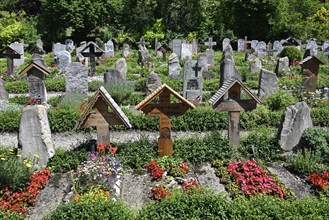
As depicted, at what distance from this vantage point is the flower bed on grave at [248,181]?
24.7 feet

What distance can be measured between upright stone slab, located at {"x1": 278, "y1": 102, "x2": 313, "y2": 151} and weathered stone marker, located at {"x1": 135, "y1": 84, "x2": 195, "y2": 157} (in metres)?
2.71

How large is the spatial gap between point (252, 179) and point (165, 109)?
263 centimetres

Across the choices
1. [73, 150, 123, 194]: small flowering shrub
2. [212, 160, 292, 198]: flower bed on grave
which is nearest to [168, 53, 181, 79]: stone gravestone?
[212, 160, 292, 198]: flower bed on grave

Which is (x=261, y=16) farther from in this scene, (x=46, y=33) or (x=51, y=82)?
(x=51, y=82)

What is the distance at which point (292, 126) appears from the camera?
9.70 m

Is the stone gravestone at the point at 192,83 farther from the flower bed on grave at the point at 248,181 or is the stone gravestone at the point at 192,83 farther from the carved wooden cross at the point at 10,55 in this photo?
the carved wooden cross at the point at 10,55

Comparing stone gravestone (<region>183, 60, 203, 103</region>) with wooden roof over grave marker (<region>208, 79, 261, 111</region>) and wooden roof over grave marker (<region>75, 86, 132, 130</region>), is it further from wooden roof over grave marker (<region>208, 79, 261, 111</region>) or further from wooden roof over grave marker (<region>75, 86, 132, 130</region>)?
wooden roof over grave marker (<region>75, 86, 132, 130</region>)

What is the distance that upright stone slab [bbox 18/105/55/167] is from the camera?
852cm

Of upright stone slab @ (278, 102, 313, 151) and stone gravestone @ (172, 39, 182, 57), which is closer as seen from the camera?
upright stone slab @ (278, 102, 313, 151)

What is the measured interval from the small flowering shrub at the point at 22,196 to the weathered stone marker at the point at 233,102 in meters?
4.45

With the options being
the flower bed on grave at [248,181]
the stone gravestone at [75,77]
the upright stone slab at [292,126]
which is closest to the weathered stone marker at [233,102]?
the upright stone slab at [292,126]

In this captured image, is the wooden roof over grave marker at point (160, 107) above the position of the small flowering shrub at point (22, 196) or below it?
above

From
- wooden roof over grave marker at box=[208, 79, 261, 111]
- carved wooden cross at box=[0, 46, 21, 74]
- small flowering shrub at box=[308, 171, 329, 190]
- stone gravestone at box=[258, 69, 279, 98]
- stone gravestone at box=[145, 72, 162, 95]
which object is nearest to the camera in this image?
small flowering shrub at box=[308, 171, 329, 190]

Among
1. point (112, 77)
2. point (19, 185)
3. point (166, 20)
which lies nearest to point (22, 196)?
point (19, 185)
